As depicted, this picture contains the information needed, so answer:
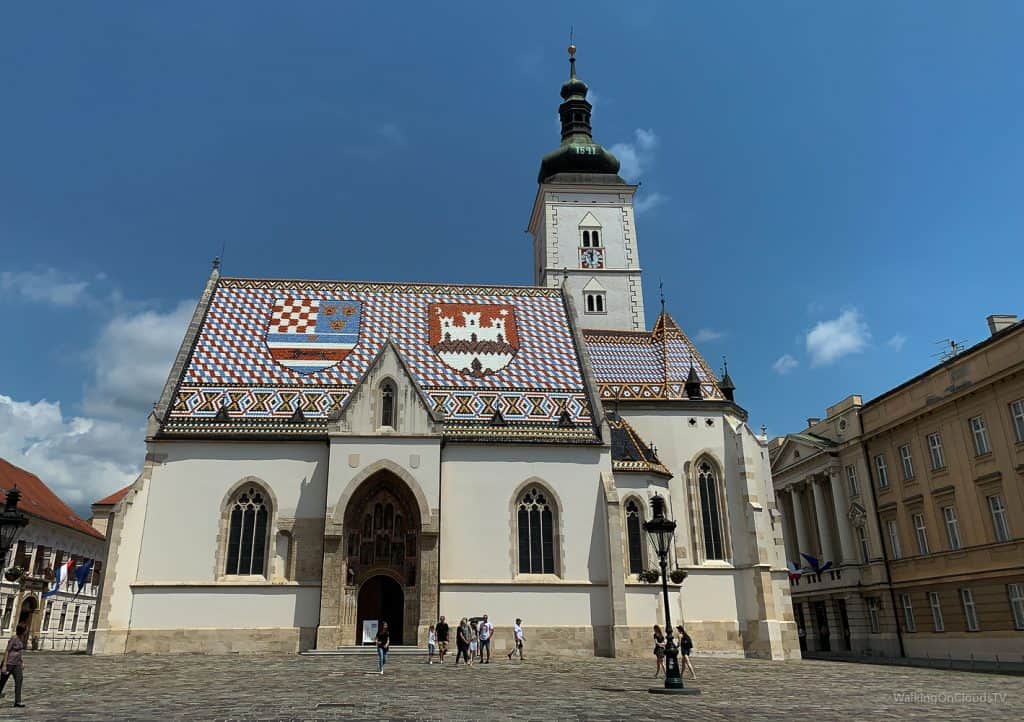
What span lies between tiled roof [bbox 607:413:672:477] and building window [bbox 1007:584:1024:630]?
13535mm

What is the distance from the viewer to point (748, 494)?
31844 mm

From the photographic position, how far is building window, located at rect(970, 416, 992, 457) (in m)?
30.0

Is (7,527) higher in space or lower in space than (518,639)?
higher

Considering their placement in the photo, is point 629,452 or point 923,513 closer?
point 629,452

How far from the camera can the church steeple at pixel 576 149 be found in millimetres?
49156

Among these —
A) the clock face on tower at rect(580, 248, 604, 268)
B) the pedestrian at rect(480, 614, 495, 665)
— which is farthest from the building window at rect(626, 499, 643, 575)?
the clock face on tower at rect(580, 248, 604, 268)

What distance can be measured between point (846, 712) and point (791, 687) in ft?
17.1

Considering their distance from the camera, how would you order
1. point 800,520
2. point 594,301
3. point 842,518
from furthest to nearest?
Answer: 1. point 800,520
2. point 594,301
3. point 842,518

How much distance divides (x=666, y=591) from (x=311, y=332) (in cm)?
2157

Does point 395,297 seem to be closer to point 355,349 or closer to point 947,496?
point 355,349

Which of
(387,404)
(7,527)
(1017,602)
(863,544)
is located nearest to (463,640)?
(387,404)

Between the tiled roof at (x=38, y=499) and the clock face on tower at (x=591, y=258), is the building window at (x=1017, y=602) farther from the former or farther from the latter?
the tiled roof at (x=38, y=499)

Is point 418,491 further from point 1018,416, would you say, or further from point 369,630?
point 1018,416

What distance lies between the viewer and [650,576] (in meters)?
26.3
